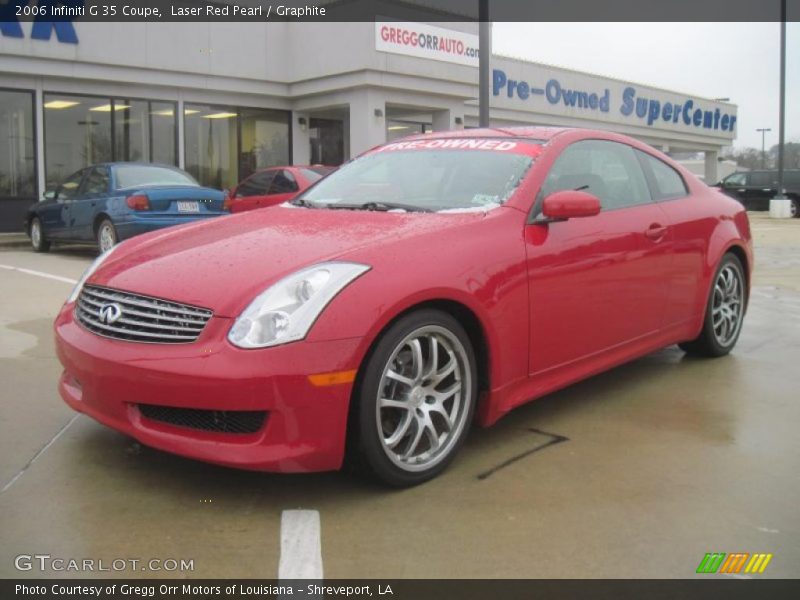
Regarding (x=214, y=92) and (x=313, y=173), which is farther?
(x=214, y=92)

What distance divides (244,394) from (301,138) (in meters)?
17.8

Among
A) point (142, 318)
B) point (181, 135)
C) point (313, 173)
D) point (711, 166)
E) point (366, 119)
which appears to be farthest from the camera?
point (711, 166)

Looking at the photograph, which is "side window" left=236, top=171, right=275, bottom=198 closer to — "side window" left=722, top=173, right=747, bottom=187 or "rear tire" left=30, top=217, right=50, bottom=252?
"rear tire" left=30, top=217, right=50, bottom=252

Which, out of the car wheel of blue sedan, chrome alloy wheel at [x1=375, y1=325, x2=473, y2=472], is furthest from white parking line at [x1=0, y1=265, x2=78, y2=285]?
chrome alloy wheel at [x1=375, y1=325, x2=473, y2=472]

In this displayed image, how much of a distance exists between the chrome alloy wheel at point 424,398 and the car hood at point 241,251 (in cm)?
44

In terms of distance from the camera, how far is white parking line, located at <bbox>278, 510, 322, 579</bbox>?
256cm

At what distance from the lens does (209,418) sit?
296 centimetres

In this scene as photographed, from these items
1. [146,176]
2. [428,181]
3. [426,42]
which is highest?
[426,42]

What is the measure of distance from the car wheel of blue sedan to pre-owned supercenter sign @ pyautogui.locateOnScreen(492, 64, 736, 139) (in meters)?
14.0

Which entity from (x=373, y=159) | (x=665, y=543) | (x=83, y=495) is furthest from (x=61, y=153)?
(x=665, y=543)

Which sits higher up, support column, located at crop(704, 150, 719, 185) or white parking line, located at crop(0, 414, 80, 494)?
support column, located at crop(704, 150, 719, 185)

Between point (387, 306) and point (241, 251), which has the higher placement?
point (241, 251)

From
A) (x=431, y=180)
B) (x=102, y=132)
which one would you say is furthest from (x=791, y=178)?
(x=431, y=180)

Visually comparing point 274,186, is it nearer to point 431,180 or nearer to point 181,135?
point 181,135
